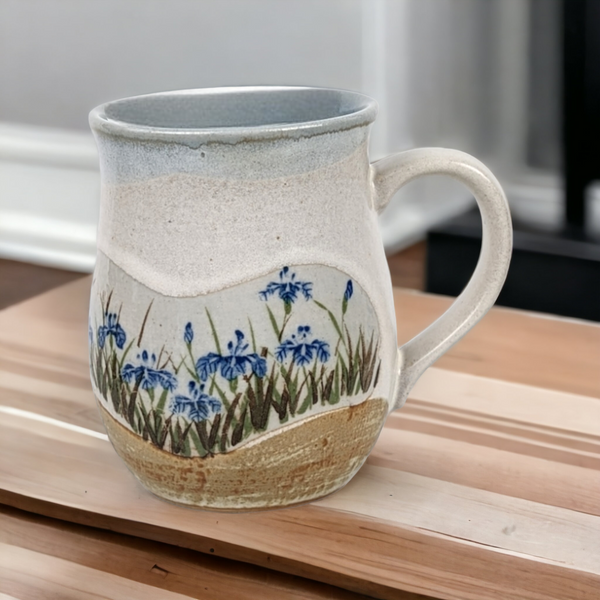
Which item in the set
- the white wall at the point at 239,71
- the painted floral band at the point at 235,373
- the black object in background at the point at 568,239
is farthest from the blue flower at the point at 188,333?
the white wall at the point at 239,71

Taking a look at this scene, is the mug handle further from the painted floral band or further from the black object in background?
the black object in background

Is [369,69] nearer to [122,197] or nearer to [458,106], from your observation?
[458,106]

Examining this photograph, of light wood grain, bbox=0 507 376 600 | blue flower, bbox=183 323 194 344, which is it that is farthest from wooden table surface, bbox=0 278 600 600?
blue flower, bbox=183 323 194 344

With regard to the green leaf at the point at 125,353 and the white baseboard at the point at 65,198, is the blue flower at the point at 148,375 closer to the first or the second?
the green leaf at the point at 125,353

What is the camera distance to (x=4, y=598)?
0.38 meters

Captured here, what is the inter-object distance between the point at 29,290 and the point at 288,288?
96cm

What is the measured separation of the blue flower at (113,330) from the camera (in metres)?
0.39

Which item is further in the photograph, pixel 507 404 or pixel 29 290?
pixel 29 290

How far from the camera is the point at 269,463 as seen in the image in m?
A: 0.40

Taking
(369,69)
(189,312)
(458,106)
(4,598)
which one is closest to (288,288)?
(189,312)

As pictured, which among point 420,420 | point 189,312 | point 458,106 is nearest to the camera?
point 189,312

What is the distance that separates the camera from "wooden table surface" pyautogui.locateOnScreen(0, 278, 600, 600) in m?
0.39

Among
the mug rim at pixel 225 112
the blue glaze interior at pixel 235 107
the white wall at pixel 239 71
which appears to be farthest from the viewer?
the white wall at pixel 239 71

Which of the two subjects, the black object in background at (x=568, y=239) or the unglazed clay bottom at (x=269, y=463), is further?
the black object in background at (x=568, y=239)
